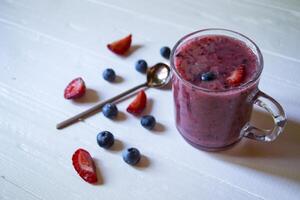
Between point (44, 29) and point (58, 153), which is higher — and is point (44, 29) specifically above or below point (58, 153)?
above

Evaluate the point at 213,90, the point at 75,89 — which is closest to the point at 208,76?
the point at 213,90

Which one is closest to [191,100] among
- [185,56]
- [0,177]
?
[185,56]

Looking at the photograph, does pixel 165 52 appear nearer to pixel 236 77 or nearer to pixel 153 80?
pixel 153 80

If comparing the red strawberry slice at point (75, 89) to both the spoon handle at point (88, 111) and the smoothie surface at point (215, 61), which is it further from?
the smoothie surface at point (215, 61)

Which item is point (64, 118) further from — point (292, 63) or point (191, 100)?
point (292, 63)

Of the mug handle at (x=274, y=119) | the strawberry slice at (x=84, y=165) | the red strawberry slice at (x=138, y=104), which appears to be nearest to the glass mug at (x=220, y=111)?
the mug handle at (x=274, y=119)

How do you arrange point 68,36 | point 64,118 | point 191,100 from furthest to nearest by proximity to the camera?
point 68,36, point 64,118, point 191,100
